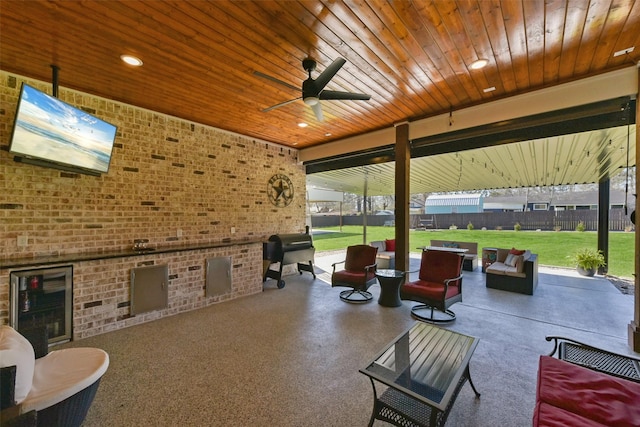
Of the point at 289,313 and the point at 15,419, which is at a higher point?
the point at 15,419

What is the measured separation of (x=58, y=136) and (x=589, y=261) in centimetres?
1030

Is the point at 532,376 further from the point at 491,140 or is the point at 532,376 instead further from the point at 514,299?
the point at 491,140

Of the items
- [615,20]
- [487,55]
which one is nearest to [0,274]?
[487,55]

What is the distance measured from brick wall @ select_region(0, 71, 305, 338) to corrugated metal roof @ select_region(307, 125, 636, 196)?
2.82 meters

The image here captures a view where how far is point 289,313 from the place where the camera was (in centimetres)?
408

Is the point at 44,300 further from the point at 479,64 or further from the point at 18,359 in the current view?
the point at 479,64

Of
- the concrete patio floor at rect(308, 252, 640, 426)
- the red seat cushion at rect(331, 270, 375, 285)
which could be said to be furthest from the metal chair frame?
the red seat cushion at rect(331, 270, 375, 285)

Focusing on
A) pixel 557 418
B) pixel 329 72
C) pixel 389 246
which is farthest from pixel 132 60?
pixel 389 246

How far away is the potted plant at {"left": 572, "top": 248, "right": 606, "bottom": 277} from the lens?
20.7 feet

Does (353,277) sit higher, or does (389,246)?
(389,246)

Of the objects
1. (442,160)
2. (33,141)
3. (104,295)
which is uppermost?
(442,160)

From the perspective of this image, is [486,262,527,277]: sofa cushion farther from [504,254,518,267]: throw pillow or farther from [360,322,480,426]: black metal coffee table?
[360,322,480,426]: black metal coffee table

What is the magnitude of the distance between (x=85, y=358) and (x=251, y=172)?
4330 mm

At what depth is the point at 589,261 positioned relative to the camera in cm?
635
